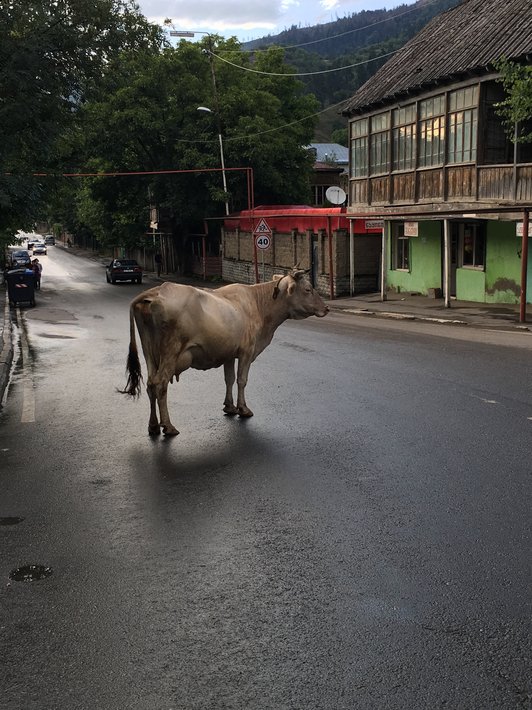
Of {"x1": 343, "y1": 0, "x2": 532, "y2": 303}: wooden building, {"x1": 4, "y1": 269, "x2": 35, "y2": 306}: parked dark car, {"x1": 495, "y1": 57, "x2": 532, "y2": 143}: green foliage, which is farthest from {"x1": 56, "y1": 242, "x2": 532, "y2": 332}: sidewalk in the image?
{"x1": 4, "y1": 269, "x2": 35, "y2": 306}: parked dark car

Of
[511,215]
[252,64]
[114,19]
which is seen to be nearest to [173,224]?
[252,64]

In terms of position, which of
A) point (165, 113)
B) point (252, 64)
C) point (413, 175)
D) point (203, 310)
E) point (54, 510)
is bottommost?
point (54, 510)

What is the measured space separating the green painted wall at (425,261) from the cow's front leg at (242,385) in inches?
716

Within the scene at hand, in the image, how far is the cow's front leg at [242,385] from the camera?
9062 mm

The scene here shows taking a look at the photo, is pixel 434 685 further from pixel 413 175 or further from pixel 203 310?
pixel 413 175

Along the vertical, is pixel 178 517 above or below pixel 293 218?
below

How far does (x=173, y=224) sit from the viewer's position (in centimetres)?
4866

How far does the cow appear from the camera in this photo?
8.26 meters

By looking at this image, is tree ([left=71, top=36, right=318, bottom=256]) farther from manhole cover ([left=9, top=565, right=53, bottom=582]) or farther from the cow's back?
manhole cover ([left=9, top=565, right=53, bottom=582])

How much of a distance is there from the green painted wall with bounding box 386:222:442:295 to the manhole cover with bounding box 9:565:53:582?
22.6m

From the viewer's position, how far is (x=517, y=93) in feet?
61.7

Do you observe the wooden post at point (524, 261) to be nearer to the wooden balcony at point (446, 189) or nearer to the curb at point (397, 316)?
the wooden balcony at point (446, 189)

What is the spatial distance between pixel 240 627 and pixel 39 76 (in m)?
8.91

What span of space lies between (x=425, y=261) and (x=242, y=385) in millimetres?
19159
